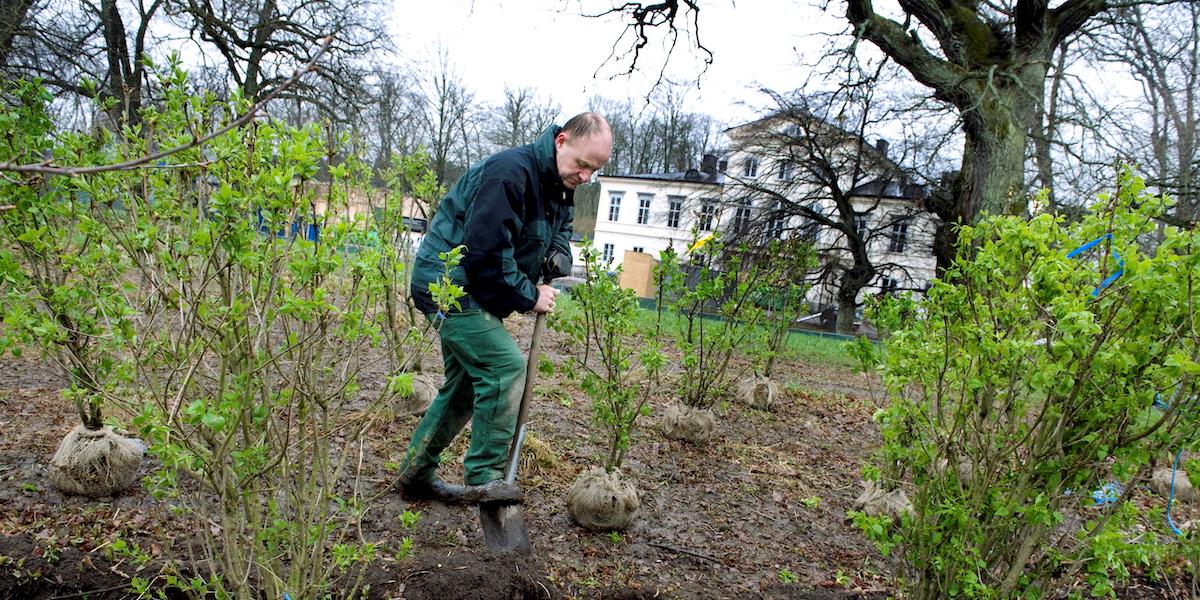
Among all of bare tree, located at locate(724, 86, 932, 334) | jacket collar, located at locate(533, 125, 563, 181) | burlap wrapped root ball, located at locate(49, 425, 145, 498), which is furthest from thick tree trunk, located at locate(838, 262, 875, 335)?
burlap wrapped root ball, located at locate(49, 425, 145, 498)

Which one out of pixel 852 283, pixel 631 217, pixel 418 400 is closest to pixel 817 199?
pixel 852 283

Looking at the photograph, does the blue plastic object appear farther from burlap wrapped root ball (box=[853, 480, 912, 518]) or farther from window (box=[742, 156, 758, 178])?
window (box=[742, 156, 758, 178])

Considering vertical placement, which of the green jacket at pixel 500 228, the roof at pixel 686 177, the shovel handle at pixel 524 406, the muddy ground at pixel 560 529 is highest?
the roof at pixel 686 177

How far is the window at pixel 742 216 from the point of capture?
54.9 feet

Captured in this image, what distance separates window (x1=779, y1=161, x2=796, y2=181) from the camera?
54.9ft

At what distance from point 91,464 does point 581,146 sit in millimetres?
2456

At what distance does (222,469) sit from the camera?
1.76m

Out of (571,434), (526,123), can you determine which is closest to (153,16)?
(571,434)

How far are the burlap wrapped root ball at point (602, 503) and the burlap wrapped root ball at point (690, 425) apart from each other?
1780 mm

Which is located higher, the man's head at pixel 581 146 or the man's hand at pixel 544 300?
the man's head at pixel 581 146

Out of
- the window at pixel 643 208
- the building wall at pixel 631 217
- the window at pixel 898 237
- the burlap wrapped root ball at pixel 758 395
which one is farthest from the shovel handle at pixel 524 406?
the window at pixel 643 208

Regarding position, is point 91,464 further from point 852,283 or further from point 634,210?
point 634,210

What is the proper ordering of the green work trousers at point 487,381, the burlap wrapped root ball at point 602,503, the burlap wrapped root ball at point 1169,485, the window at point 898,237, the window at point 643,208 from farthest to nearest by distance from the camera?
the window at point 643,208 → the window at point 898,237 → the burlap wrapped root ball at point 1169,485 → the burlap wrapped root ball at point 602,503 → the green work trousers at point 487,381

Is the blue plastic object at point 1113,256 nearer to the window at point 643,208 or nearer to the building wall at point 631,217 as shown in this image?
the building wall at point 631,217
